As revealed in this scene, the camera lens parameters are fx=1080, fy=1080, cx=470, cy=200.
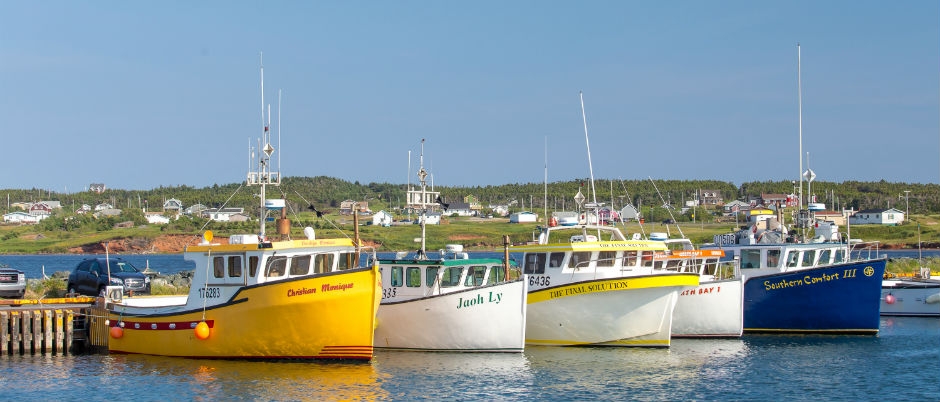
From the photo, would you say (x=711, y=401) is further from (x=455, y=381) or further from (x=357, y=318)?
(x=357, y=318)

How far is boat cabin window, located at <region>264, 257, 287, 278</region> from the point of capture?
99.5ft

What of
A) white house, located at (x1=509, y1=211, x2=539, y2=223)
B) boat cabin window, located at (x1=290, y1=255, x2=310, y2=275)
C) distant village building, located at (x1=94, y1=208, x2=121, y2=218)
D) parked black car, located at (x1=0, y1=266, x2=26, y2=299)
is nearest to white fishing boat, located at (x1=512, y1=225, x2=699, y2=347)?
boat cabin window, located at (x1=290, y1=255, x2=310, y2=275)

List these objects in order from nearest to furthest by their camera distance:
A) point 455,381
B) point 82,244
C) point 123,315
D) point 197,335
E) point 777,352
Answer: point 455,381 → point 197,335 → point 123,315 → point 777,352 → point 82,244

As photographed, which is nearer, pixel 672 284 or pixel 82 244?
pixel 672 284

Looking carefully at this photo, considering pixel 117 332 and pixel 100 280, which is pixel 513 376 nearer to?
pixel 117 332

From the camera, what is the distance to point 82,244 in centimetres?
14462

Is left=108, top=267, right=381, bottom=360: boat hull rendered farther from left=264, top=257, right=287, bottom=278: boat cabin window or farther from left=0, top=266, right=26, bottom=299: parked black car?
left=0, top=266, right=26, bottom=299: parked black car

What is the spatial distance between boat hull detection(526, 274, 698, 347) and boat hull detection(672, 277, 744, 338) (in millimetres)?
3466

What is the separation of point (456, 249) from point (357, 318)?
6.58m

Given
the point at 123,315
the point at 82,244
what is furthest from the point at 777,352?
the point at 82,244

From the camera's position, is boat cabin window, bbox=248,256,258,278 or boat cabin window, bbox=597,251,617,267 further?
boat cabin window, bbox=597,251,617,267

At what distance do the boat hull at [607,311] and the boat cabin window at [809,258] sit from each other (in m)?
7.76

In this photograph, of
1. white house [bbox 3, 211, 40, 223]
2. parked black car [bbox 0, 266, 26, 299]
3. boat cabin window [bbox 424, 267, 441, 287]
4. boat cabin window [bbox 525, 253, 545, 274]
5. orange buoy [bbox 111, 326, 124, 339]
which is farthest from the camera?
white house [bbox 3, 211, 40, 223]

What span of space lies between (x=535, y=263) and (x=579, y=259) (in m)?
1.56
